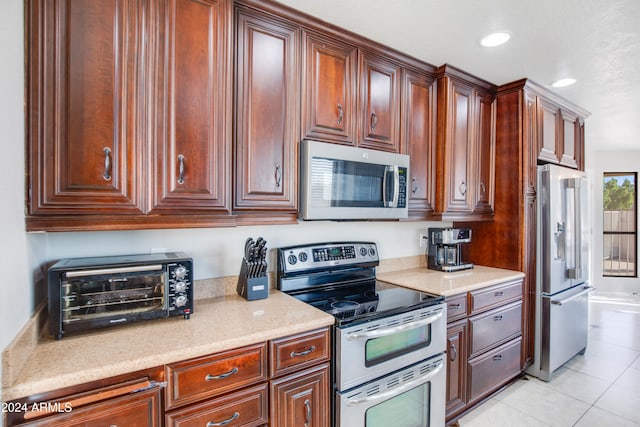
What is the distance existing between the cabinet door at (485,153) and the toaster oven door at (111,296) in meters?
2.44

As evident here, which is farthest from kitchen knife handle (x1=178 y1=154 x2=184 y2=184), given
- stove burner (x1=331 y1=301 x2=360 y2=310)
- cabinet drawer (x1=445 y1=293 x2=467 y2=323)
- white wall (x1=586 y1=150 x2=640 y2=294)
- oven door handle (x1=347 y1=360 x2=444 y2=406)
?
white wall (x1=586 y1=150 x2=640 y2=294)

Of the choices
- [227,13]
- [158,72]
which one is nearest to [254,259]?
[158,72]

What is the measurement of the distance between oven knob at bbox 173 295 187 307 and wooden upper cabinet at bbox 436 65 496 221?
188cm

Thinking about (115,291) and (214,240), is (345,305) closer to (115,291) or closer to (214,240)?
(214,240)

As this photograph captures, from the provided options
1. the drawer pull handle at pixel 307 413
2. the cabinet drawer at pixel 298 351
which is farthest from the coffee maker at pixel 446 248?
the drawer pull handle at pixel 307 413

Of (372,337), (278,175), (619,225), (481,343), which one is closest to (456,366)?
(481,343)

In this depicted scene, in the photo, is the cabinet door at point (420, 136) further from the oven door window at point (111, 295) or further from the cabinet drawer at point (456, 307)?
the oven door window at point (111, 295)

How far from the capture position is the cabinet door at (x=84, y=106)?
1122 mm

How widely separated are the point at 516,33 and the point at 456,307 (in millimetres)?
1734

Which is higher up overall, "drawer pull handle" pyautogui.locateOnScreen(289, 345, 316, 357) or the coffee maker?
the coffee maker

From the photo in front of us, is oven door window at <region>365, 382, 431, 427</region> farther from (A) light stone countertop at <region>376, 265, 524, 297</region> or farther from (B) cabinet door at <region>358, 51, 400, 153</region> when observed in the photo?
(B) cabinet door at <region>358, 51, 400, 153</region>

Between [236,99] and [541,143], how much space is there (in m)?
2.68

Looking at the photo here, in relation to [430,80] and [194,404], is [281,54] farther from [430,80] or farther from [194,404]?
[194,404]

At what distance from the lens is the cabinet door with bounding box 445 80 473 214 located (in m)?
2.43
